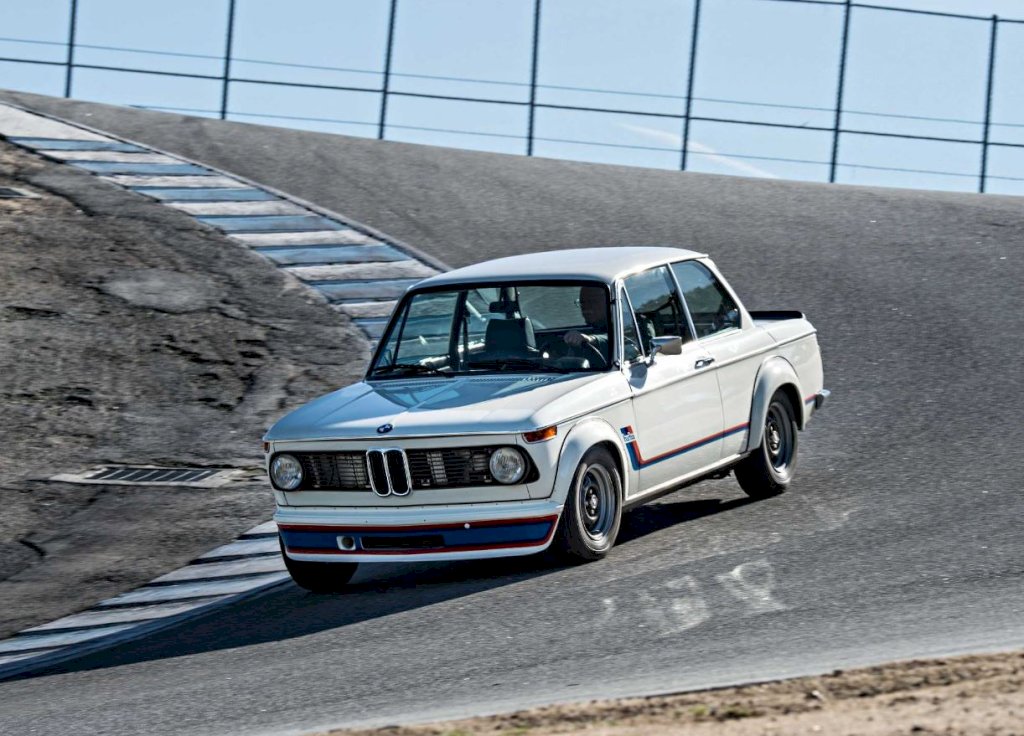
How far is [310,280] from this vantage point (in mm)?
17156

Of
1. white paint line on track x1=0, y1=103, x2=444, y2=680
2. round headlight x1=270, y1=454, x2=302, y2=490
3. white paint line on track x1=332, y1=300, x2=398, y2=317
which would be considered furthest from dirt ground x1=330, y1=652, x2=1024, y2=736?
white paint line on track x1=332, y1=300, x2=398, y2=317

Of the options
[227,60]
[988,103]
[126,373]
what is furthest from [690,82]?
[126,373]

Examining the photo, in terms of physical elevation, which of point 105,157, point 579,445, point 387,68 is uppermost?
point 387,68

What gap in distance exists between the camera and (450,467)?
7.96 metres

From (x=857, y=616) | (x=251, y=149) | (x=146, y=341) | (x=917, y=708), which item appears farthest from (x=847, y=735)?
(x=251, y=149)

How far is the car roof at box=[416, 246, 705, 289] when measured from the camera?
30.2ft

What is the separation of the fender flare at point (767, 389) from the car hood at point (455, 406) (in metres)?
1.50

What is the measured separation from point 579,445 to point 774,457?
2.46 meters

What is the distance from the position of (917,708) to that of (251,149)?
19.3 meters

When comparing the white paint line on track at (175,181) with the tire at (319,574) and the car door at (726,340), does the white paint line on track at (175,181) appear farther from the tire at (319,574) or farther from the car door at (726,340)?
the tire at (319,574)

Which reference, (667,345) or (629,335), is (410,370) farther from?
(667,345)

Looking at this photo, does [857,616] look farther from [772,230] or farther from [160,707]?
[772,230]

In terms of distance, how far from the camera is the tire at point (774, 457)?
9.85 meters

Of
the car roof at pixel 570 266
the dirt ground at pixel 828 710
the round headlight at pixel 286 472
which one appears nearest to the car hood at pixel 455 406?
the round headlight at pixel 286 472
